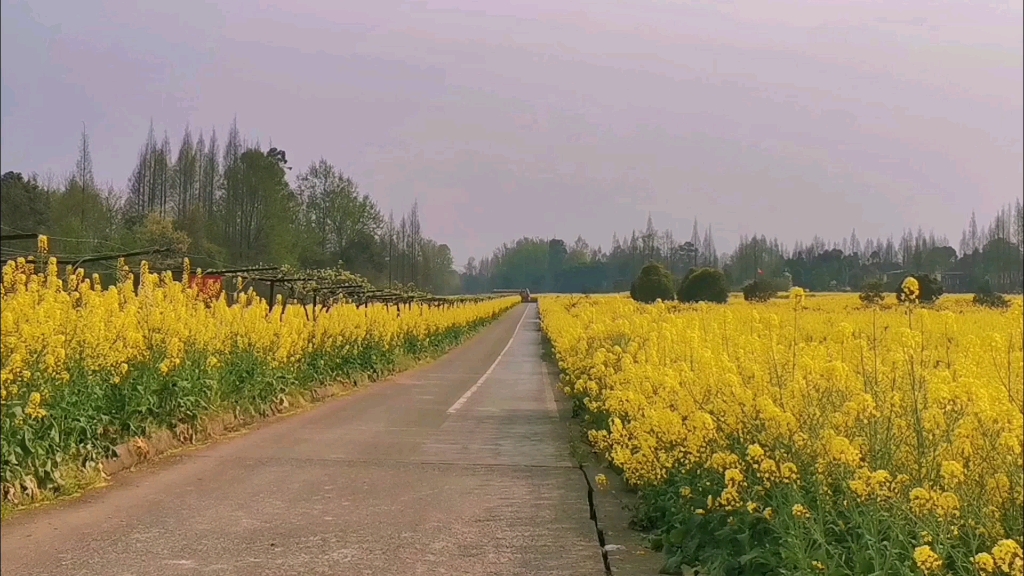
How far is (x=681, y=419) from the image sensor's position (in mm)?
7492

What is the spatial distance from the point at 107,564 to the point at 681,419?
4224 mm

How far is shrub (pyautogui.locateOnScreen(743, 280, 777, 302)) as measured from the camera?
1442 cm

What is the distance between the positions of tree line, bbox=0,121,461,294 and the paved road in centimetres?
253

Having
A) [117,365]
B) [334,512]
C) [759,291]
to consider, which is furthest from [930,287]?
[117,365]

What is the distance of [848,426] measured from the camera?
19.0ft

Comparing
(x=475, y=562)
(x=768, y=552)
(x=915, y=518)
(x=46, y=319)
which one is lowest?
(x=475, y=562)

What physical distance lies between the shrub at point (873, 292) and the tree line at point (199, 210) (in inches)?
344

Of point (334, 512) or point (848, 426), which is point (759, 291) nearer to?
point (334, 512)

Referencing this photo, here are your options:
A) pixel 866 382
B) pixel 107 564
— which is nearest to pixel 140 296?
pixel 107 564

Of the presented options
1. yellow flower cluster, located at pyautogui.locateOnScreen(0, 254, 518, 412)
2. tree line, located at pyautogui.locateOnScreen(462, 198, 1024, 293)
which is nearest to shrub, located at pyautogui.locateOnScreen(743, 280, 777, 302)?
tree line, located at pyautogui.locateOnScreen(462, 198, 1024, 293)

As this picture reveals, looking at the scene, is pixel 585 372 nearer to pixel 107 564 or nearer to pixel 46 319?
pixel 46 319

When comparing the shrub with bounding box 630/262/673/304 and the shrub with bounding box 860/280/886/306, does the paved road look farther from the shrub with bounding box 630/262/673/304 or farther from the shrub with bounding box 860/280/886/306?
the shrub with bounding box 630/262/673/304

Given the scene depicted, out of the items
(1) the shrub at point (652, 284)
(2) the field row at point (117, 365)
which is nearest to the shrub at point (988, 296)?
(1) the shrub at point (652, 284)

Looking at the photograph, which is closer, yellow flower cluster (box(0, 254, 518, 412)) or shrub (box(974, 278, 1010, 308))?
yellow flower cluster (box(0, 254, 518, 412))
